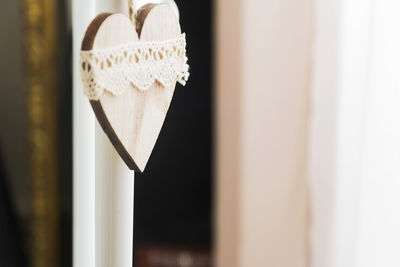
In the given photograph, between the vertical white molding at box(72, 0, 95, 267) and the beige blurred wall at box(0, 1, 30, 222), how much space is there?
634 millimetres

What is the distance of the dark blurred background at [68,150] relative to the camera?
885mm

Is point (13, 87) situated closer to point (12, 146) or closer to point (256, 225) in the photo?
point (12, 146)

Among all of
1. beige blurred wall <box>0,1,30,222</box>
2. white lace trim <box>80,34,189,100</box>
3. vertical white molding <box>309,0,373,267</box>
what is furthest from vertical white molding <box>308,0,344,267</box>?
beige blurred wall <box>0,1,30,222</box>

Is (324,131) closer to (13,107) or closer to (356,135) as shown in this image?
(356,135)

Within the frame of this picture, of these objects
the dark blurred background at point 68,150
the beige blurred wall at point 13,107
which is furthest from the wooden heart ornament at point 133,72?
the beige blurred wall at point 13,107

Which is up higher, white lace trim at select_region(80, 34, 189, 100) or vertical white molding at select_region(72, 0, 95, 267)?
white lace trim at select_region(80, 34, 189, 100)

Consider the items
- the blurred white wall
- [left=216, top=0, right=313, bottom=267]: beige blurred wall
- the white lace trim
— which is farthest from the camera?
[left=216, top=0, right=313, bottom=267]: beige blurred wall

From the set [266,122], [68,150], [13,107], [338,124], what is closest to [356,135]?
[338,124]

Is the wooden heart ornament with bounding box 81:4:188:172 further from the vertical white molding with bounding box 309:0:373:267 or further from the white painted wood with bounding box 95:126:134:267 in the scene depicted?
the vertical white molding with bounding box 309:0:373:267

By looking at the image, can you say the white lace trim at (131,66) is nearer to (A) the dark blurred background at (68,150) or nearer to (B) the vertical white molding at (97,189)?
(B) the vertical white molding at (97,189)

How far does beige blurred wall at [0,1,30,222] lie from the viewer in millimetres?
957

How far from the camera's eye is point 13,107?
0.99 m

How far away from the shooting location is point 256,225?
2.31 ft

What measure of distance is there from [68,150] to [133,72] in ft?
2.23
